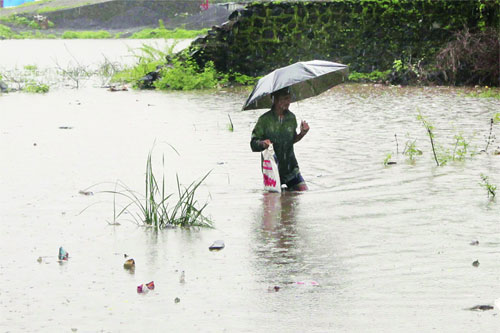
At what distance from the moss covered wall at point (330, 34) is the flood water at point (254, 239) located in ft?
27.7

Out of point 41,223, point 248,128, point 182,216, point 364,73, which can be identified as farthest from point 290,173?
point 364,73

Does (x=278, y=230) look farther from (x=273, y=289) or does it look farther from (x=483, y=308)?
(x=483, y=308)

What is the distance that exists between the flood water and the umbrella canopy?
38.8 inches

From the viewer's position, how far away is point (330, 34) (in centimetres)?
2331

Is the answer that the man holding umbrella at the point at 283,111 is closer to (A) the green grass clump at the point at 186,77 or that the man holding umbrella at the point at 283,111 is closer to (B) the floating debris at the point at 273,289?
(B) the floating debris at the point at 273,289

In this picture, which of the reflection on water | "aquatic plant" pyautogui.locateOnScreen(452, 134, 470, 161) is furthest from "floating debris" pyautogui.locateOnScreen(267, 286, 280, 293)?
"aquatic plant" pyautogui.locateOnScreen(452, 134, 470, 161)

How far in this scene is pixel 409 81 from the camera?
70.9 ft

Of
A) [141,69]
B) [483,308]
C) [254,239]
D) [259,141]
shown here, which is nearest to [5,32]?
[141,69]

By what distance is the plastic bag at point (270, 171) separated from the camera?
8.87 metres

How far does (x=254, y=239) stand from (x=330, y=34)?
661 inches

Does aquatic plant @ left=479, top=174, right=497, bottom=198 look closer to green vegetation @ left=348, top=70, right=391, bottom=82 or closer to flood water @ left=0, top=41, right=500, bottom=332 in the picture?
flood water @ left=0, top=41, right=500, bottom=332

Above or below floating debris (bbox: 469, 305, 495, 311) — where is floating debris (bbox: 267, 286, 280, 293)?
below

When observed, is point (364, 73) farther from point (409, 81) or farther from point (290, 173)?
point (290, 173)

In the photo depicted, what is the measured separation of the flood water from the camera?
17.0 feet
